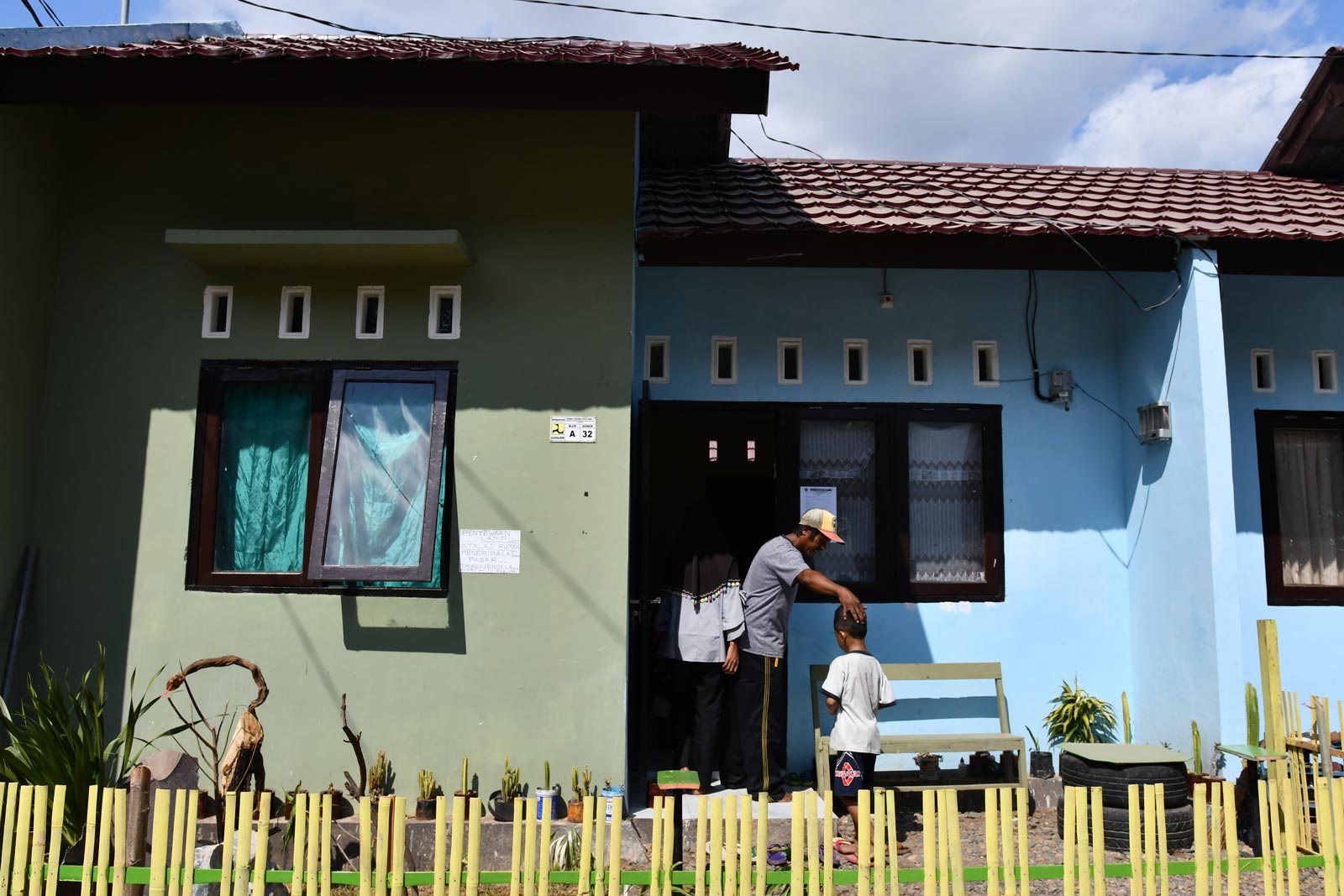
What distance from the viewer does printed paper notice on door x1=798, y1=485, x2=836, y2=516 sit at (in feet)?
22.0

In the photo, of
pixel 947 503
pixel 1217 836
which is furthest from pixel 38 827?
pixel 947 503

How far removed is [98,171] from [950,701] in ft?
21.4

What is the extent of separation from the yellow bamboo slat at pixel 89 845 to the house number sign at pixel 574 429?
2928mm

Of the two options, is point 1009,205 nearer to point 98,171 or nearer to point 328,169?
point 328,169

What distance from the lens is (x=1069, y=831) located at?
3.30 meters

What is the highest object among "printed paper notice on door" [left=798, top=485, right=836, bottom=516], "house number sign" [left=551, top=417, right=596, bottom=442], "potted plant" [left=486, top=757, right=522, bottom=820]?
"house number sign" [left=551, top=417, right=596, bottom=442]

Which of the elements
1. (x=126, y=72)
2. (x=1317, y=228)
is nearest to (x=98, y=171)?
(x=126, y=72)

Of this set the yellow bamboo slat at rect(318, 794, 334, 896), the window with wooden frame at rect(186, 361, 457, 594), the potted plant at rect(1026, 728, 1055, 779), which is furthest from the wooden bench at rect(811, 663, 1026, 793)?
the yellow bamboo slat at rect(318, 794, 334, 896)

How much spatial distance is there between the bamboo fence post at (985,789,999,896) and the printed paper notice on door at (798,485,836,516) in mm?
3434

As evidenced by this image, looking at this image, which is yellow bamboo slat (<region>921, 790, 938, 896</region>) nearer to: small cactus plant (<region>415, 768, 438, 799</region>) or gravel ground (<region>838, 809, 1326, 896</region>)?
gravel ground (<region>838, 809, 1326, 896</region>)

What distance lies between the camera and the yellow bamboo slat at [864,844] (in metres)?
3.25

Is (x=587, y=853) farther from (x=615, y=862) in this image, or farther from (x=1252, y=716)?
(x=1252, y=716)

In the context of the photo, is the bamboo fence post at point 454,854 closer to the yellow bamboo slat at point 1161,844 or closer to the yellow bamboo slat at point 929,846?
the yellow bamboo slat at point 929,846

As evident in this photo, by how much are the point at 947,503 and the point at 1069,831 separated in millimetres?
3713
